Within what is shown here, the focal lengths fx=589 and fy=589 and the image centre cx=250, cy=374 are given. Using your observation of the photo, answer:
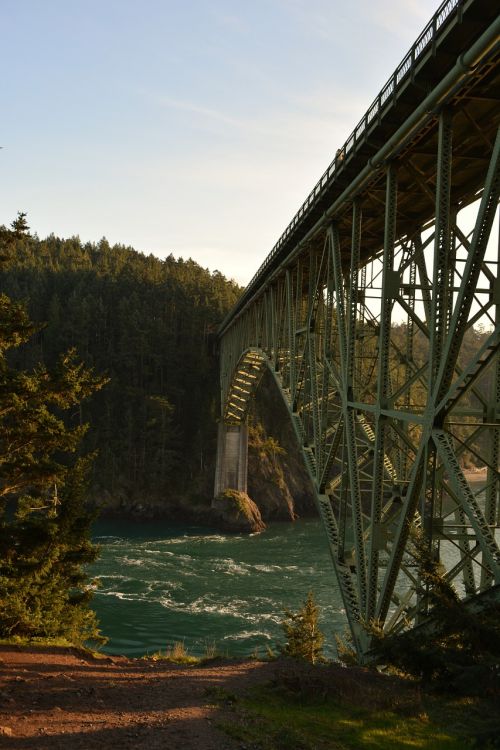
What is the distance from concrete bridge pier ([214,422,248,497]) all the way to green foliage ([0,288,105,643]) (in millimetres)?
42157

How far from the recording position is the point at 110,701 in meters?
9.84

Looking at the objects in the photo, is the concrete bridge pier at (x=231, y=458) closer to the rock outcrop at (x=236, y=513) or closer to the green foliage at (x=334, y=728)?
the rock outcrop at (x=236, y=513)

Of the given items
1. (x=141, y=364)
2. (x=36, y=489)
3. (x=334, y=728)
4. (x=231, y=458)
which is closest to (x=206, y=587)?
(x=36, y=489)

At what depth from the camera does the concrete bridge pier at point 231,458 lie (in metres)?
58.9

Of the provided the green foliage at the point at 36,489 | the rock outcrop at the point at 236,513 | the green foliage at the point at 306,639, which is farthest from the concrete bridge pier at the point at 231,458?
the green foliage at the point at 36,489

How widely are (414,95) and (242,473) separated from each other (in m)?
51.5

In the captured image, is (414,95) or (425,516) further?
(414,95)

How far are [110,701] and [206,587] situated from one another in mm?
24270

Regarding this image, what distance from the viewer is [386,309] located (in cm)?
1147

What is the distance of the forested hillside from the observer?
210 ft

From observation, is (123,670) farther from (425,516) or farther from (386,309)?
(386,309)

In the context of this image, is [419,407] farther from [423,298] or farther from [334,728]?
[334,728]

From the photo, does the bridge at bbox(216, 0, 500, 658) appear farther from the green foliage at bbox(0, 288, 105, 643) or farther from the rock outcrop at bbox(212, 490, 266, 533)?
the rock outcrop at bbox(212, 490, 266, 533)

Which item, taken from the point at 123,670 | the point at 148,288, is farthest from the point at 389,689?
the point at 148,288
